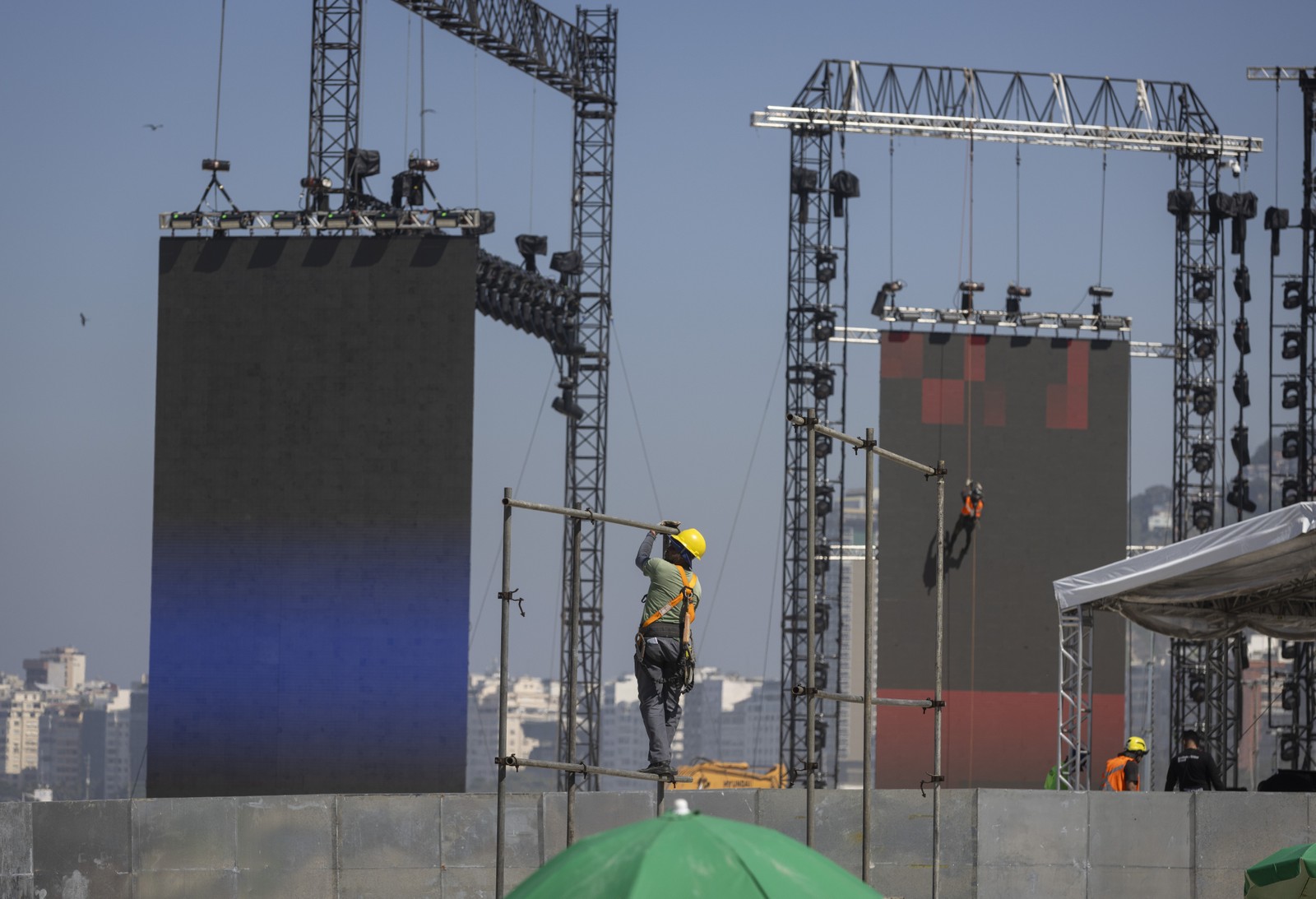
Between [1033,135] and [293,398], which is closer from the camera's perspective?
[293,398]

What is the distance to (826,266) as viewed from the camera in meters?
40.8

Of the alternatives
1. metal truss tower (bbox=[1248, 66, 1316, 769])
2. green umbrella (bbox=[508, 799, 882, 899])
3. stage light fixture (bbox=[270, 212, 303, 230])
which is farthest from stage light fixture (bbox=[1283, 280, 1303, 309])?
green umbrella (bbox=[508, 799, 882, 899])

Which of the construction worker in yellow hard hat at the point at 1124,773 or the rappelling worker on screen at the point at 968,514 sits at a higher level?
the rappelling worker on screen at the point at 968,514

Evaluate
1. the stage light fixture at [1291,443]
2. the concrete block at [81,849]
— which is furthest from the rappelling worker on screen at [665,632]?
the stage light fixture at [1291,443]

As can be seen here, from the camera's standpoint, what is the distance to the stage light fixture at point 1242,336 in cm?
4253

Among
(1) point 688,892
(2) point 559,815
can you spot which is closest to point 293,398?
(2) point 559,815

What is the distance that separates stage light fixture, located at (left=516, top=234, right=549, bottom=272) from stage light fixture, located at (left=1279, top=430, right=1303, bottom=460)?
14.4m

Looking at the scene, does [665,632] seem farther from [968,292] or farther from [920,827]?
[968,292]

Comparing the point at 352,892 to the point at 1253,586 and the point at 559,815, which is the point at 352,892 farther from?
the point at 1253,586

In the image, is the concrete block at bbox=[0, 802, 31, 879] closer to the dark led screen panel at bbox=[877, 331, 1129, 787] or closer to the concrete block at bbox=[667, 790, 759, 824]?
the concrete block at bbox=[667, 790, 759, 824]

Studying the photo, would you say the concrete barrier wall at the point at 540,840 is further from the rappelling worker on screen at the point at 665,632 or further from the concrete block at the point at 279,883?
the rappelling worker on screen at the point at 665,632

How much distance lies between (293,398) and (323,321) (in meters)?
1.28

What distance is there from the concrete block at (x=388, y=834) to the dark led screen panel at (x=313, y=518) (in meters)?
16.1

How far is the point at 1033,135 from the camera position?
4103 centimetres
